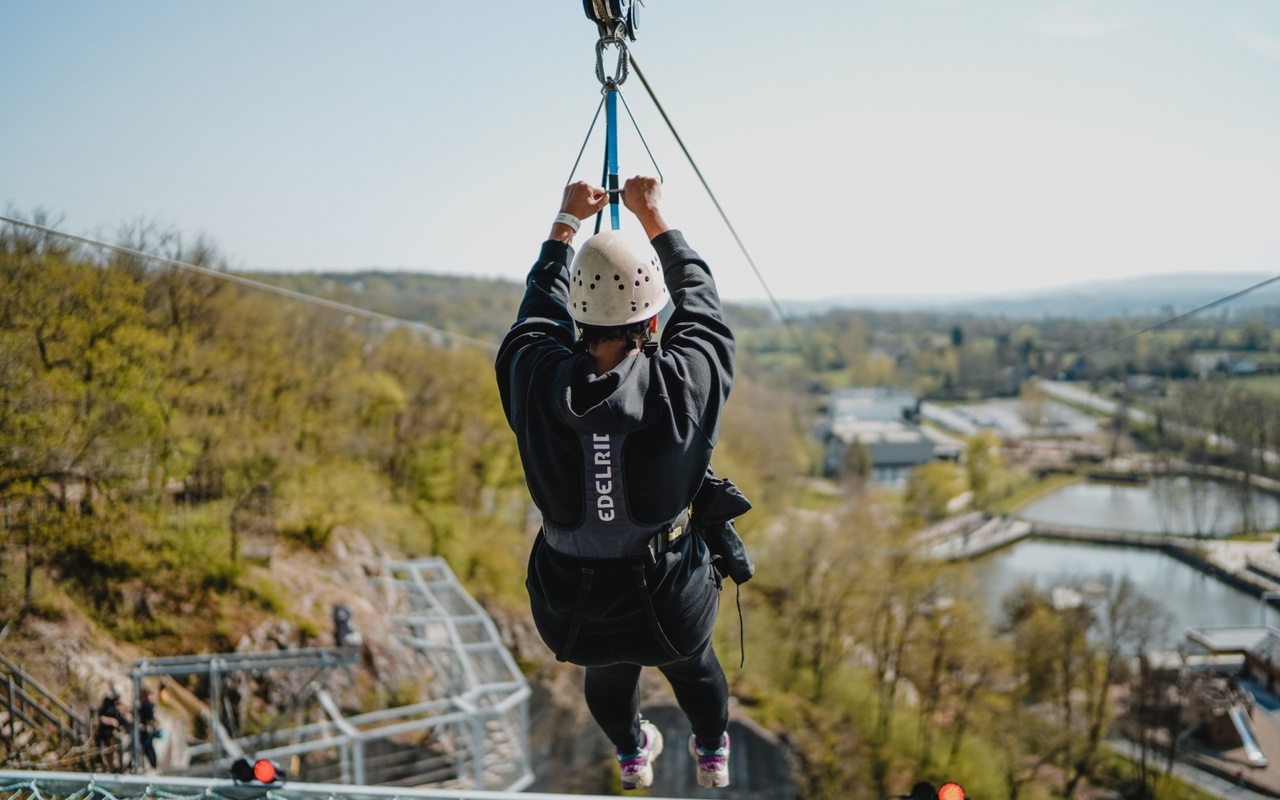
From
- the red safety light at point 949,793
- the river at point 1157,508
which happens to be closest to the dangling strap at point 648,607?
the red safety light at point 949,793

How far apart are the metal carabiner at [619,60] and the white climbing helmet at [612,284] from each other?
77 cm

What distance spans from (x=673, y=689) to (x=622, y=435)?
83 cm

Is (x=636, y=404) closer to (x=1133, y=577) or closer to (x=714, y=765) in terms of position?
(x=714, y=765)

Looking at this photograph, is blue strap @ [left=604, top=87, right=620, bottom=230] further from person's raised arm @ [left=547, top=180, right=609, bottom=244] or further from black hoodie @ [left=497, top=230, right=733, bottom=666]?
black hoodie @ [left=497, top=230, right=733, bottom=666]

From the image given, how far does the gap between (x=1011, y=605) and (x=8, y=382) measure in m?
26.1

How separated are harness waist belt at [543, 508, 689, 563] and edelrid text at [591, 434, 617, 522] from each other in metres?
0.05

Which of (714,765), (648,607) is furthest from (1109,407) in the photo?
(648,607)

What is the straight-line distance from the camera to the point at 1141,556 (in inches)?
1481

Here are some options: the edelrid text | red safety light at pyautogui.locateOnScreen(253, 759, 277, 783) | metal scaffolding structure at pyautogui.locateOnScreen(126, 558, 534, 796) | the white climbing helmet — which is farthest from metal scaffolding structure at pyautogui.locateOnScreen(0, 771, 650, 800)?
metal scaffolding structure at pyautogui.locateOnScreen(126, 558, 534, 796)

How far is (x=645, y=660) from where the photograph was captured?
1849mm

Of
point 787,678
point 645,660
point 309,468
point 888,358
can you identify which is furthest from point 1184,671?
point 888,358

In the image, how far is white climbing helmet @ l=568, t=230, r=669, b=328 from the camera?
5.43 feet

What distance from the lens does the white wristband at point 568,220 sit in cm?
197

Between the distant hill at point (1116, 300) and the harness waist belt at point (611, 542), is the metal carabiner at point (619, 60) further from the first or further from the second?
the distant hill at point (1116, 300)
